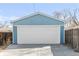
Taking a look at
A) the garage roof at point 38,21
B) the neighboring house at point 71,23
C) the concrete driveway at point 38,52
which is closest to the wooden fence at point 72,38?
the neighboring house at point 71,23

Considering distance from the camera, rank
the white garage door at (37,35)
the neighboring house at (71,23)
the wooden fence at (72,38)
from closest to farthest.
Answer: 1. the wooden fence at (72,38)
2. the neighboring house at (71,23)
3. the white garage door at (37,35)

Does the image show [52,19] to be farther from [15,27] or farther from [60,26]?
[15,27]

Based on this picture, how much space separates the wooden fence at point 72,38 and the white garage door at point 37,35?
2.34 ft

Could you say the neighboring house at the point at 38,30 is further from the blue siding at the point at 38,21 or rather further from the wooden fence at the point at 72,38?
the wooden fence at the point at 72,38

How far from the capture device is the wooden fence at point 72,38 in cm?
1090

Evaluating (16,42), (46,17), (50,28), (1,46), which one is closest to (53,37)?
(50,28)

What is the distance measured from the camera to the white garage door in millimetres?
11906

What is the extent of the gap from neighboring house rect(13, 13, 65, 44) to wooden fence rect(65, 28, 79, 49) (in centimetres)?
32

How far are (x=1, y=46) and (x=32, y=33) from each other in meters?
1.96

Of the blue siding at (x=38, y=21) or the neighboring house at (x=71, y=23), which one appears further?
the blue siding at (x=38, y=21)

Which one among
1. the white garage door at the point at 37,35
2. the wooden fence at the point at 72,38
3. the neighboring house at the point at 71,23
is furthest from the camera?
the white garage door at the point at 37,35

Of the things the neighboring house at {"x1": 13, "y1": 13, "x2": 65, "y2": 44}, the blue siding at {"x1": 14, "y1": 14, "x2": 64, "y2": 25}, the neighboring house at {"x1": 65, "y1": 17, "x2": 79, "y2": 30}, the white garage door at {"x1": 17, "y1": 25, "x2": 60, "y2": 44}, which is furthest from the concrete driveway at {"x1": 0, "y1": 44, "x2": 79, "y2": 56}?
the blue siding at {"x1": 14, "y1": 14, "x2": 64, "y2": 25}

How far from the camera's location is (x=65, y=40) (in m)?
12.7

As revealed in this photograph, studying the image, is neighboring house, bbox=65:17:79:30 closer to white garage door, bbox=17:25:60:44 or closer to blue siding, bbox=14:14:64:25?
blue siding, bbox=14:14:64:25
